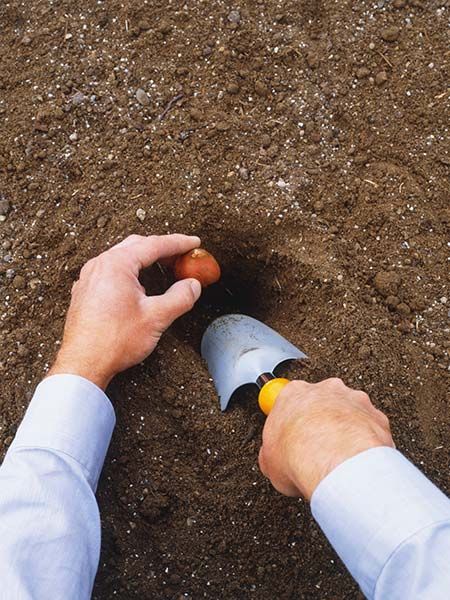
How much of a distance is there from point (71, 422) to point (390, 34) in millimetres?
1439

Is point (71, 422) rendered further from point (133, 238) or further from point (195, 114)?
point (195, 114)

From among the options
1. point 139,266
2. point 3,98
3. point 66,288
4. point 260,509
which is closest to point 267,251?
point 139,266

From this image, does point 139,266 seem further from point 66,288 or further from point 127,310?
point 66,288

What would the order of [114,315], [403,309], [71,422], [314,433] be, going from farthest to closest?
[403,309] → [114,315] → [71,422] → [314,433]

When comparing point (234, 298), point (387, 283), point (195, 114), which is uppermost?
point (195, 114)

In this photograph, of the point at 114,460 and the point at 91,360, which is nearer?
the point at 91,360

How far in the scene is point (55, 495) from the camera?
3.90ft

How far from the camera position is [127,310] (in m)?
1.42

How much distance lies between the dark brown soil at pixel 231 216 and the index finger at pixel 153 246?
0.46ft

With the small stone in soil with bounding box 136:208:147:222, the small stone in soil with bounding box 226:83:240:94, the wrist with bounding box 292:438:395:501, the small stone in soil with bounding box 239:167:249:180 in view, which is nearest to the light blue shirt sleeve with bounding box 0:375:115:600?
the wrist with bounding box 292:438:395:501

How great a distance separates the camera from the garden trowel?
1519 mm

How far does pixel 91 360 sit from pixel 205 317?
54 centimetres

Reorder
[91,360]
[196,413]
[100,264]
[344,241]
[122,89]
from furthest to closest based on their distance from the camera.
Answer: [122,89] < [344,241] < [196,413] < [100,264] < [91,360]

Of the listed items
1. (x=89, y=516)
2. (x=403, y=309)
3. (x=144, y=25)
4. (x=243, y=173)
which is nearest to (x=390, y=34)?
(x=243, y=173)
